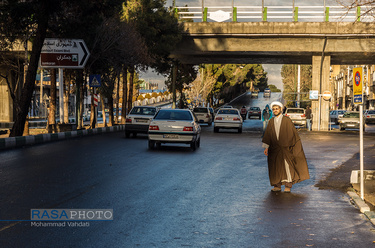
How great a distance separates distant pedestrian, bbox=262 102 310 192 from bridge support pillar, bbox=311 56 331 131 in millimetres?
32871

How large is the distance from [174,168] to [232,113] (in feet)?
71.4

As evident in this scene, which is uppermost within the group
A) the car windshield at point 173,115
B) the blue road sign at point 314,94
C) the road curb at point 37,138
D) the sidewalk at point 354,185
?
the blue road sign at point 314,94

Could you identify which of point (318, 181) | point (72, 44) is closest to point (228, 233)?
point (318, 181)

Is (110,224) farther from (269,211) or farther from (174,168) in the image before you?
(174,168)

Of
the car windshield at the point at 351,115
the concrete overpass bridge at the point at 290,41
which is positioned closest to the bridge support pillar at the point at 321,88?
the concrete overpass bridge at the point at 290,41

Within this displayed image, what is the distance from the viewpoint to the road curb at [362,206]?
24.5 feet

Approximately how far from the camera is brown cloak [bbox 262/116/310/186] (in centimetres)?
978

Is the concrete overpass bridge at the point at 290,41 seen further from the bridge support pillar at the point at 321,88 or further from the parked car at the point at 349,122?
the parked car at the point at 349,122

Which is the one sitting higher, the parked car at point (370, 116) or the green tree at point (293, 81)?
the green tree at point (293, 81)

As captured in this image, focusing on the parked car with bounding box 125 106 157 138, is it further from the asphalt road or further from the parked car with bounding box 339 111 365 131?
the parked car with bounding box 339 111 365 131

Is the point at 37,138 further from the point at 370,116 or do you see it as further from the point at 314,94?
the point at 370,116

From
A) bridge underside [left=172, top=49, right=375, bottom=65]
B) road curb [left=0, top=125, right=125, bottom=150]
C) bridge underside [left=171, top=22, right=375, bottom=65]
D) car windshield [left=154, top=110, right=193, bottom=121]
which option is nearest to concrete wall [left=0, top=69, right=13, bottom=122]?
bridge underside [left=172, top=49, right=375, bottom=65]

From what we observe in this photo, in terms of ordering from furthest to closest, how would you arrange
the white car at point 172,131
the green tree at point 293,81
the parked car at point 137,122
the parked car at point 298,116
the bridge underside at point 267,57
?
the green tree at point 293,81, the parked car at point 298,116, the bridge underside at point 267,57, the parked car at point 137,122, the white car at point 172,131

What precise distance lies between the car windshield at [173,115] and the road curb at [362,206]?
10458mm
